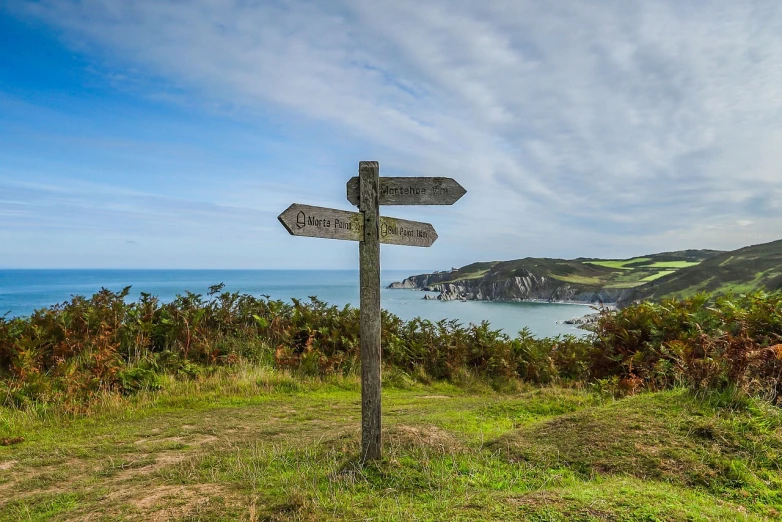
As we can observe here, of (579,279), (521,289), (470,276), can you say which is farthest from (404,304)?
(579,279)

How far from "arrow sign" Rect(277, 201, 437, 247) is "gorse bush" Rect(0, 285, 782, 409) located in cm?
414

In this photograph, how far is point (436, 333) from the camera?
11812 millimetres

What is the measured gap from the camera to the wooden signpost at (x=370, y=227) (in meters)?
4.54

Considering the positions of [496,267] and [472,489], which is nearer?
[472,489]

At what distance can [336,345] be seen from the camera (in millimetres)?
11086

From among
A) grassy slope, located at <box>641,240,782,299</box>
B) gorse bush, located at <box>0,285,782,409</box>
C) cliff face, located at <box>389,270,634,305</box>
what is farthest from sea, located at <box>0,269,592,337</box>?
grassy slope, located at <box>641,240,782,299</box>

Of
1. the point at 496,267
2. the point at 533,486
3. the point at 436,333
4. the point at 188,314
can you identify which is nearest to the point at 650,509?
the point at 533,486

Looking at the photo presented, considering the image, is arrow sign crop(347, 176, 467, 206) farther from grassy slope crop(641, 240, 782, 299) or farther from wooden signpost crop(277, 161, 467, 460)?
grassy slope crop(641, 240, 782, 299)

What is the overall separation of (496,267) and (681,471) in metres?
66.9

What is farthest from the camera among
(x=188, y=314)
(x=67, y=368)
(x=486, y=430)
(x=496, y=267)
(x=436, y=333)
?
(x=496, y=267)

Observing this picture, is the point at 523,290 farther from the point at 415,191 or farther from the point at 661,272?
the point at 415,191

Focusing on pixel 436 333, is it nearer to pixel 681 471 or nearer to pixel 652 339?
pixel 652 339

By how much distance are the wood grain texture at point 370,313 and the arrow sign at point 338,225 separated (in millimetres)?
115

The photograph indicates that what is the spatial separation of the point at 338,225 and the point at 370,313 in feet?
3.14
